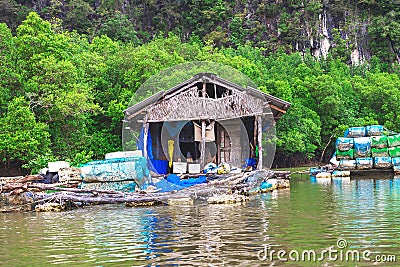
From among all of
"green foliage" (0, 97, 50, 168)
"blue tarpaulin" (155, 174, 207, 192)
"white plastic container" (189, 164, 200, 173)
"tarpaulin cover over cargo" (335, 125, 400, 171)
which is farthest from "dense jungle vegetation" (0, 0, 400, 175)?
"tarpaulin cover over cargo" (335, 125, 400, 171)

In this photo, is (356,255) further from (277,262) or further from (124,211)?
(124,211)

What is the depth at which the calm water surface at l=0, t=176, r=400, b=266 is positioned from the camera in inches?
292

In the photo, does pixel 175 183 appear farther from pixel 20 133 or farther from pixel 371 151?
pixel 371 151

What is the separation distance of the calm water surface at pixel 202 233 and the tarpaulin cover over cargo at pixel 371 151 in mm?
11319

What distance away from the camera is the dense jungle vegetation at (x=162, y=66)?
23188mm

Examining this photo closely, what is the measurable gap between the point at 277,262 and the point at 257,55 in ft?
144

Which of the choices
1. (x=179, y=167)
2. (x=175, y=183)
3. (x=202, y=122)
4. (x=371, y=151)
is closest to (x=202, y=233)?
(x=175, y=183)

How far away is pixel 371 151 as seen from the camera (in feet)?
83.0

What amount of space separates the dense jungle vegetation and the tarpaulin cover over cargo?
24.6ft

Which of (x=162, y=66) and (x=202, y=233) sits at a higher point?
A: (x=162, y=66)

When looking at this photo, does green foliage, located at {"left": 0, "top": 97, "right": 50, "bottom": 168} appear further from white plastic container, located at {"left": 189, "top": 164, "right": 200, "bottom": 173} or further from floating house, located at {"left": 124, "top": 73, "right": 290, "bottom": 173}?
white plastic container, located at {"left": 189, "top": 164, "right": 200, "bottom": 173}

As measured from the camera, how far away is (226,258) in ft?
23.7

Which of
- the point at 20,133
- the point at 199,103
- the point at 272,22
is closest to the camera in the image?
the point at 199,103

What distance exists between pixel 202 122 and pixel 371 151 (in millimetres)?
8930
